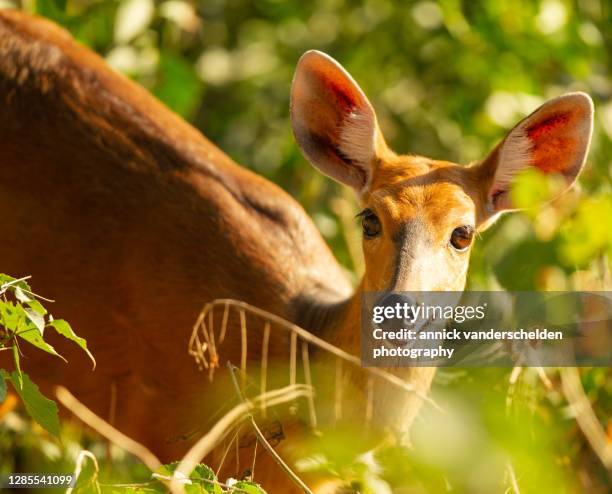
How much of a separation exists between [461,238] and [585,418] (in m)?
0.71

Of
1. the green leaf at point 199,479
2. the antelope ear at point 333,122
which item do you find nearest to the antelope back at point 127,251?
the antelope ear at point 333,122

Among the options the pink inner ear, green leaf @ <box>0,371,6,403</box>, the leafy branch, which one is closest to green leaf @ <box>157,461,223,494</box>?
the leafy branch

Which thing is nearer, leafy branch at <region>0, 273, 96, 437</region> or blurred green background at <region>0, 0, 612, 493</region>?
leafy branch at <region>0, 273, 96, 437</region>

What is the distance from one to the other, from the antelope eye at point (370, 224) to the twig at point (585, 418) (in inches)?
30.1

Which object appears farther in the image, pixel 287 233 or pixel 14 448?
pixel 14 448

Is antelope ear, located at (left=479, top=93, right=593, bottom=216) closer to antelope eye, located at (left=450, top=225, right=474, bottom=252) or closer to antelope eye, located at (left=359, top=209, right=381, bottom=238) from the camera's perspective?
antelope eye, located at (left=450, top=225, right=474, bottom=252)

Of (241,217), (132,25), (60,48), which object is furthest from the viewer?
(132,25)

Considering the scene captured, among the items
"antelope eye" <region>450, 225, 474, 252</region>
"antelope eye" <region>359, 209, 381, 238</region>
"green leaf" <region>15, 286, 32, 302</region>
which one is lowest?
"green leaf" <region>15, 286, 32, 302</region>

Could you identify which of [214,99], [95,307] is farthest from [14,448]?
[214,99]

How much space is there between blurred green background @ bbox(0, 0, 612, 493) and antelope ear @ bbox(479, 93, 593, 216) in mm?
387

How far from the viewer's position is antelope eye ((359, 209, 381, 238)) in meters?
3.93

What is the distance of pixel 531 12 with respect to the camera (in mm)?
6262

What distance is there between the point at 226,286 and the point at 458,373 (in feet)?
3.21

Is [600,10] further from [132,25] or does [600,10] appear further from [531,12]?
[132,25]
